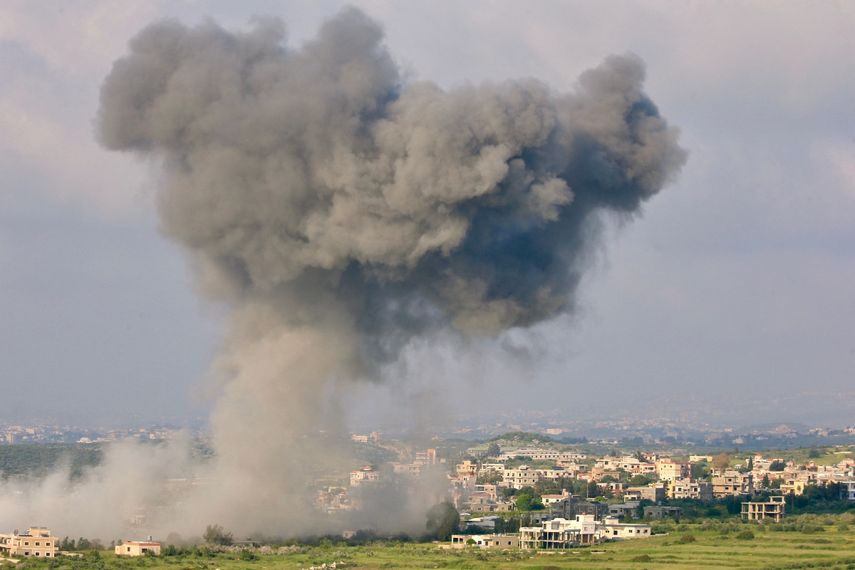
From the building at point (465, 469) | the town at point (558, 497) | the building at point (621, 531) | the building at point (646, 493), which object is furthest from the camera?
the building at point (465, 469)

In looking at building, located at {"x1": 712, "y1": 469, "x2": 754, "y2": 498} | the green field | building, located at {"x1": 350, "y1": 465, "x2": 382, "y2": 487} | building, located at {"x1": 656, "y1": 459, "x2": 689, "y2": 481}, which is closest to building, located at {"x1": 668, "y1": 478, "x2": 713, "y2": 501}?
building, located at {"x1": 712, "y1": 469, "x2": 754, "y2": 498}

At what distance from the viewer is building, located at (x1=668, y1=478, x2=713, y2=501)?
9119cm

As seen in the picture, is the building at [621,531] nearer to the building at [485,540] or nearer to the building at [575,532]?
the building at [575,532]

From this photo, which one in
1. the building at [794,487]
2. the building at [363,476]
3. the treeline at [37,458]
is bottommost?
the building at [794,487]

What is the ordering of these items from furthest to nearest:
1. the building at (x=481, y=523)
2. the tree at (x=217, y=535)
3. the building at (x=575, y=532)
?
the building at (x=481, y=523) → the building at (x=575, y=532) → the tree at (x=217, y=535)

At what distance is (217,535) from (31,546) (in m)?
6.68

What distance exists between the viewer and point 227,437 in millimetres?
52531

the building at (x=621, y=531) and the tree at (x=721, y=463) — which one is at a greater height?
the tree at (x=721, y=463)

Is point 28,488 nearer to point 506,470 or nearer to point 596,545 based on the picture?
point 596,545

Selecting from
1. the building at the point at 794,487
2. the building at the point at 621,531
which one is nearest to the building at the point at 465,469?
the building at the point at 794,487

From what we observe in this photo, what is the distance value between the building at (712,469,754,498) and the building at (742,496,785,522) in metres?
13.5

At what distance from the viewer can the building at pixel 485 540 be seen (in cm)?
5934

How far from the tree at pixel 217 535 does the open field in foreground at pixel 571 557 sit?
5.65 feet

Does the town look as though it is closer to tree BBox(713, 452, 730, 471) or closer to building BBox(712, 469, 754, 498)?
building BBox(712, 469, 754, 498)
